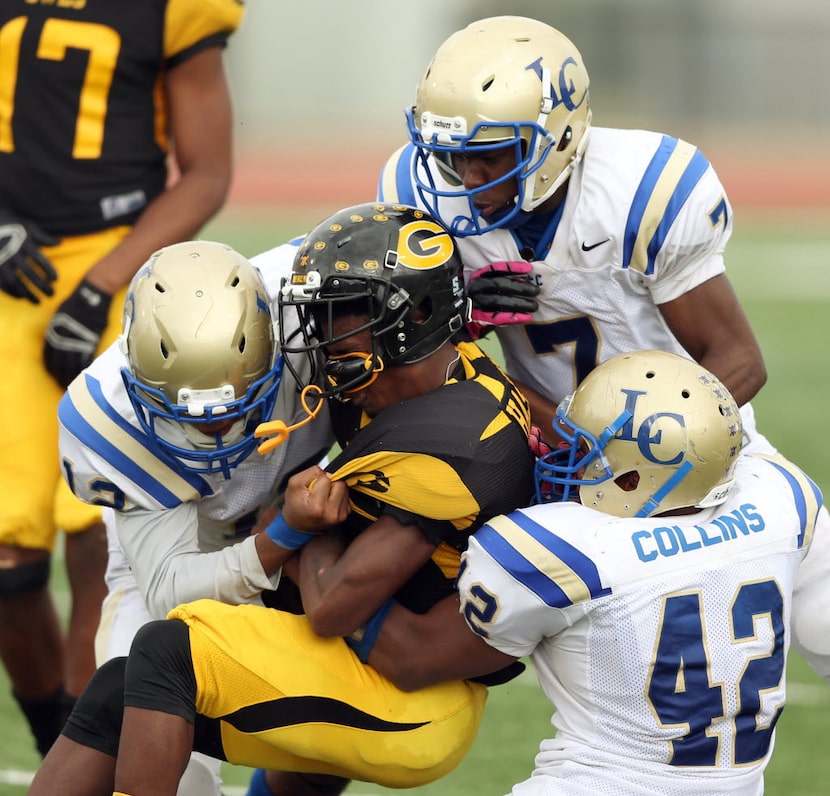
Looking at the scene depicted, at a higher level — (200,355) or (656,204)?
(656,204)

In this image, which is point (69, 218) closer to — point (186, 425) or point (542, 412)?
point (186, 425)

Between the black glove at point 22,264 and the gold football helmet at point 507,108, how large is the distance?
1.25 metres

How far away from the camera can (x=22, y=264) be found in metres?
4.06

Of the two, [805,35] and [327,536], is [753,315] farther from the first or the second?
[805,35]

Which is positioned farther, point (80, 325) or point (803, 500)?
point (80, 325)

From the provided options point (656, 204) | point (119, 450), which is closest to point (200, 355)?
point (119, 450)

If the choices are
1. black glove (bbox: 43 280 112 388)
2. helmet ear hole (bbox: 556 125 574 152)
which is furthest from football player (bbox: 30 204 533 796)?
black glove (bbox: 43 280 112 388)

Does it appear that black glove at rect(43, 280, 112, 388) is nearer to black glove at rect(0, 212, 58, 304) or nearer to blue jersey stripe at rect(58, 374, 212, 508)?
black glove at rect(0, 212, 58, 304)

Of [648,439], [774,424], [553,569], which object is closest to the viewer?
[553,569]

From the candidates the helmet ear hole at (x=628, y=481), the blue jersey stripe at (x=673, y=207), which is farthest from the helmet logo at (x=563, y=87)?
the helmet ear hole at (x=628, y=481)

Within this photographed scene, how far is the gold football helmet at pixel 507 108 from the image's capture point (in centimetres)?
324

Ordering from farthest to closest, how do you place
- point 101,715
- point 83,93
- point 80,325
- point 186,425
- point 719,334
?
point 83,93, point 80,325, point 719,334, point 186,425, point 101,715

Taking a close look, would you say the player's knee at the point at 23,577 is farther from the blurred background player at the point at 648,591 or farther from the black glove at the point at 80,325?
the blurred background player at the point at 648,591

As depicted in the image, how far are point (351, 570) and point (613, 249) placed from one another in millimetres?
1060
